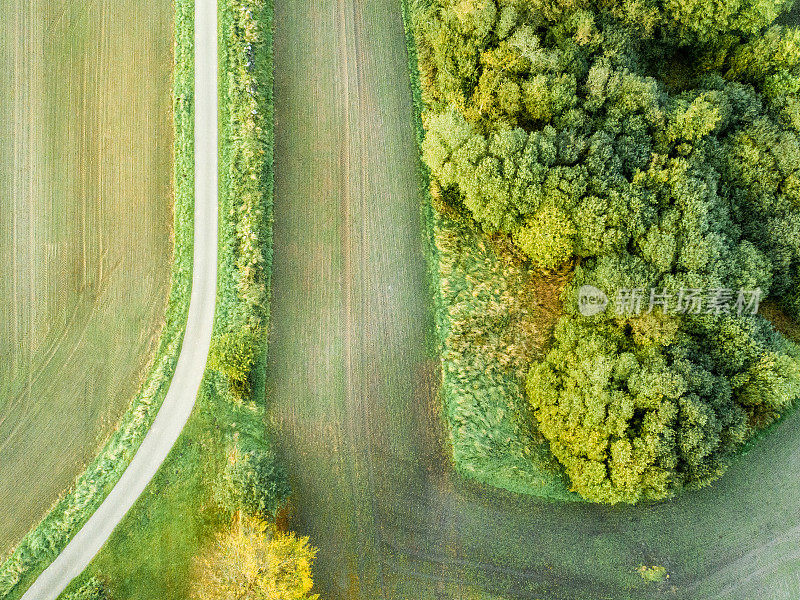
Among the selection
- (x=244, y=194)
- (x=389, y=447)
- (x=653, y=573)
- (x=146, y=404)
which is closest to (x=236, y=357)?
(x=146, y=404)

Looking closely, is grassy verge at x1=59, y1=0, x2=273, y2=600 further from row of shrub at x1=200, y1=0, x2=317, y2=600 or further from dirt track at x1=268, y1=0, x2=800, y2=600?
dirt track at x1=268, y1=0, x2=800, y2=600

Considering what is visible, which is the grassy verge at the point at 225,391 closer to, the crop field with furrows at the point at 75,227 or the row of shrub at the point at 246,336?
the row of shrub at the point at 246,336

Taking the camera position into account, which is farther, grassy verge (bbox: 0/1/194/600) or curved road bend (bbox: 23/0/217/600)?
curved road bend (bbox: 23/0/217/600)

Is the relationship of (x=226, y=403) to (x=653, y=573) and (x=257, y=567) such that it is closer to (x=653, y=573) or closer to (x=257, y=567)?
(x=257, y=567)

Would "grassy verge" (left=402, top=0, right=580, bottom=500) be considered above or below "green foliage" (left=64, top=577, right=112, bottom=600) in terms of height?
above

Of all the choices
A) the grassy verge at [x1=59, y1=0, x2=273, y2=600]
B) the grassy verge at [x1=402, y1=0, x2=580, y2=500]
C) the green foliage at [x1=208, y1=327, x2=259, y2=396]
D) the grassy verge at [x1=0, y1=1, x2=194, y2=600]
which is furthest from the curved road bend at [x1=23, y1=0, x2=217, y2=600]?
the grassy verge at [x1=402, y1=0, x2=580, y2=500]

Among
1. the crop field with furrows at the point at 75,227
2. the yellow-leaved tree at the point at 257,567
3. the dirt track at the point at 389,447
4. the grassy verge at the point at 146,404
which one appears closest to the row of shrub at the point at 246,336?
the yellow-leaved tree at the point at 257,567

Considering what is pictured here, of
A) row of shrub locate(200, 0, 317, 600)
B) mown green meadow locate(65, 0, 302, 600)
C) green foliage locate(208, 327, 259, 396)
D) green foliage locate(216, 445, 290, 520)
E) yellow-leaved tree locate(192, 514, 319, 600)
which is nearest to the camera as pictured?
yellow-leaved tree locate(192, 514, 319, 600)
